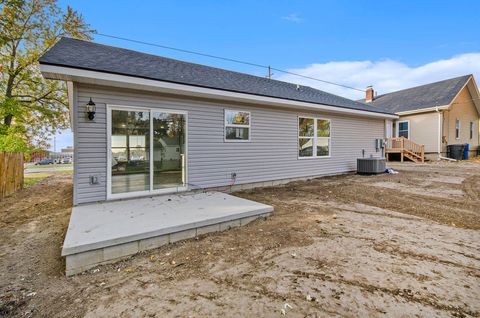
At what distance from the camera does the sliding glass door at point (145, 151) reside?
4.97 meters

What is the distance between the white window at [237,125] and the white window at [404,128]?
15090mm

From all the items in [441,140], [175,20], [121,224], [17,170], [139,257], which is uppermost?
[175,20]

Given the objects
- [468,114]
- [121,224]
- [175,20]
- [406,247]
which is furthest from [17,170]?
[468,114]

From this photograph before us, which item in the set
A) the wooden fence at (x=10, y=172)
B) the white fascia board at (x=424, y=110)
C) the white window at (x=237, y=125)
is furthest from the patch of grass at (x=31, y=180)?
the white fascia board at (x=424, y=110)

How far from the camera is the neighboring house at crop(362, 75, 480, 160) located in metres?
15.0

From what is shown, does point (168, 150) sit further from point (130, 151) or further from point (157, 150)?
point (130, 151)

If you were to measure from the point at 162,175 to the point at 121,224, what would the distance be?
225 centimetres

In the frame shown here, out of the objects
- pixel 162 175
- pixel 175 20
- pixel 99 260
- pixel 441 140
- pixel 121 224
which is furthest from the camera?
pixel 441 140

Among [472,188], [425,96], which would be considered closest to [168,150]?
[472,188]

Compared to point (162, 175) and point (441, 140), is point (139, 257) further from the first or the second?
point (441, 140)

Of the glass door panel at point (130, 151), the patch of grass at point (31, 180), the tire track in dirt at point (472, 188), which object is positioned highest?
the glass door panel at point (130, 151)

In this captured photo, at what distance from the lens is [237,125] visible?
6832 mm

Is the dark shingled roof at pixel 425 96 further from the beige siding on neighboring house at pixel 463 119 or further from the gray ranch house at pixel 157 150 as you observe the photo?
the gray ranch house at pixel 157 150

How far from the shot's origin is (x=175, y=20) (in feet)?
39.4
